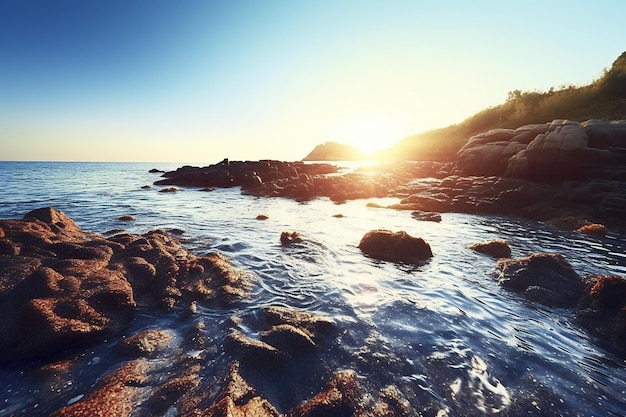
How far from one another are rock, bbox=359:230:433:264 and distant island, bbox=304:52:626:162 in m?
47.9

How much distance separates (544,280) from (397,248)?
5019 millimetres

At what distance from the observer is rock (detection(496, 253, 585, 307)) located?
332 inches

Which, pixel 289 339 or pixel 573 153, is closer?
pixel 289 339

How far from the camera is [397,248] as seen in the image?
1245 cm

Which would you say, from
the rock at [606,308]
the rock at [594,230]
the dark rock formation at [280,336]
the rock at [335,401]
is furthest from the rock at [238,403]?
the rock at [594,230]

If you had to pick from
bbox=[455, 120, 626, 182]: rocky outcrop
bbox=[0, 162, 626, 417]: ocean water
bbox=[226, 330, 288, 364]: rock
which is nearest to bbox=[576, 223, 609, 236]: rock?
bbox=[0, 162, 626, 417]: ocean water

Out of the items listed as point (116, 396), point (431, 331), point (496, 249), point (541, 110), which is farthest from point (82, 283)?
point (541, 110)

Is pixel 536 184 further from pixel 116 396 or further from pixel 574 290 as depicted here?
pixel 116 396

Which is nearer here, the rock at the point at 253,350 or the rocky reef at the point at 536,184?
the rock at the point at 253,350

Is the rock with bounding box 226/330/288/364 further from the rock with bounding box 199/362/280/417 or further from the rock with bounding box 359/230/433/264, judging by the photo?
the rock with bounding box 359/230/433/264

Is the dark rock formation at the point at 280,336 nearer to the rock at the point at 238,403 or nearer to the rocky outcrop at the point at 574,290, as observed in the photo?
the rock at the point at 238,403

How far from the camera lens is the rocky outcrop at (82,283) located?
5637 millimetres

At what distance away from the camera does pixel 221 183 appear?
48.4 m

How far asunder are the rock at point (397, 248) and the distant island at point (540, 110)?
47931 millimetres
